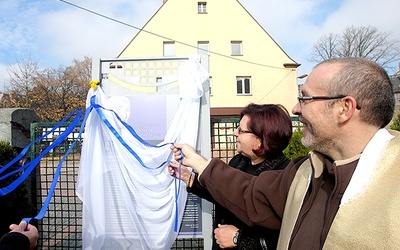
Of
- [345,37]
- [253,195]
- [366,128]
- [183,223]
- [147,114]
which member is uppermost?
[345,37]

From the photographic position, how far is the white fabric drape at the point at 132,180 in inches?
101

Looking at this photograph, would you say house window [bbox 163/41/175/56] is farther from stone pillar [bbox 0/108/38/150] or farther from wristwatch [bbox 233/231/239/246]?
wristwatch [bbox 233/231/239/246]

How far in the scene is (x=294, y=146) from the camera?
3938 millimetres

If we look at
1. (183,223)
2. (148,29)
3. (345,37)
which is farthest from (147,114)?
(345,37)

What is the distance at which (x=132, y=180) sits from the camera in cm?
264

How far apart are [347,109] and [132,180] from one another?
1.87 meters

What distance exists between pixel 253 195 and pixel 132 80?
1.64m

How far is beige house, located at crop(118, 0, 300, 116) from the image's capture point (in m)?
18.6

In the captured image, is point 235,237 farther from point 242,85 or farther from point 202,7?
point 202,7

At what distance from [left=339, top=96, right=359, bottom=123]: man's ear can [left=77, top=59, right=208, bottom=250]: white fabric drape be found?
60.7 inches

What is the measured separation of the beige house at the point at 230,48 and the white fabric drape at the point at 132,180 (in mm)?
15809

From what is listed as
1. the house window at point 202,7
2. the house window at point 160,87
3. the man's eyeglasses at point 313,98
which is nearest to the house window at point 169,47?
the house window at point 202,7

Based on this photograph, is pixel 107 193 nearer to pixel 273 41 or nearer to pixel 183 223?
pixel 183 223

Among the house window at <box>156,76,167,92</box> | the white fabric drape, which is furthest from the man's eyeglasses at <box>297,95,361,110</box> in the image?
the house window at <box>156,76,167,92</box>
